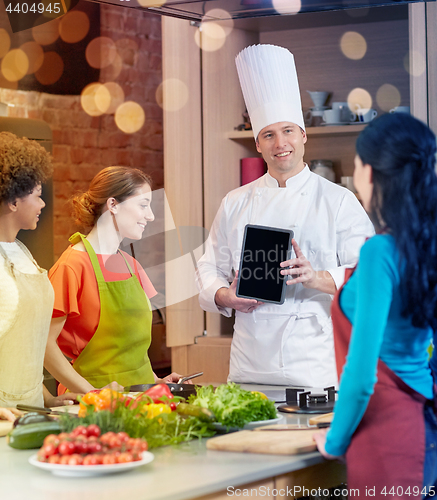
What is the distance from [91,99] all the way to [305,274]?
2034mm

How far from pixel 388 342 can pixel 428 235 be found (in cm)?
18

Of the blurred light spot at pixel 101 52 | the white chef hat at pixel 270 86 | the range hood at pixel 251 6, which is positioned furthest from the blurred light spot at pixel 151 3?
the blurred light spot at pixel 101 52

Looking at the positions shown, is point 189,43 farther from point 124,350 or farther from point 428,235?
point 428,235

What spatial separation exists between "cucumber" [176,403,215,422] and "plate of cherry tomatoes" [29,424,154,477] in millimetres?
196

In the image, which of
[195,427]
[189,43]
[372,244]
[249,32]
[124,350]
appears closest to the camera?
[372,244]

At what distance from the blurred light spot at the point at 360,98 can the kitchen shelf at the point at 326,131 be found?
143mm

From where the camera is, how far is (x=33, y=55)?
3.19m

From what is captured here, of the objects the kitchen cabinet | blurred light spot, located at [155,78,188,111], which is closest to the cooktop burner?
the kitchen cabinet

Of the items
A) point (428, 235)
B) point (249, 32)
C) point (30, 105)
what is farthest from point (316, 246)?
point (30, 105)

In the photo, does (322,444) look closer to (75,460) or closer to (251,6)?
(75,460)

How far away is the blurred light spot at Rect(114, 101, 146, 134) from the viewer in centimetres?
369

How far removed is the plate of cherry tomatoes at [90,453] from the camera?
3.36 ft

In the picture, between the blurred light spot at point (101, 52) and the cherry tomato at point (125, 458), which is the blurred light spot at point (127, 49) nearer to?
the blurred light spot at point (101, 52)

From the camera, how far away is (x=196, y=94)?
2900 millimetres
